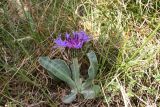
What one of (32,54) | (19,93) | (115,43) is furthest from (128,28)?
(19,93)

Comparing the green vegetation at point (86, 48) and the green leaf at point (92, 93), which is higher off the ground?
the green vegetation at point (86, 48)

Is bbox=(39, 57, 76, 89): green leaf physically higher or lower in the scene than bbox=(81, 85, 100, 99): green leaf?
higher

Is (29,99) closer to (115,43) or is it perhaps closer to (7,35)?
(7,35)

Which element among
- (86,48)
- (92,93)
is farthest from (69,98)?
(86,48)
